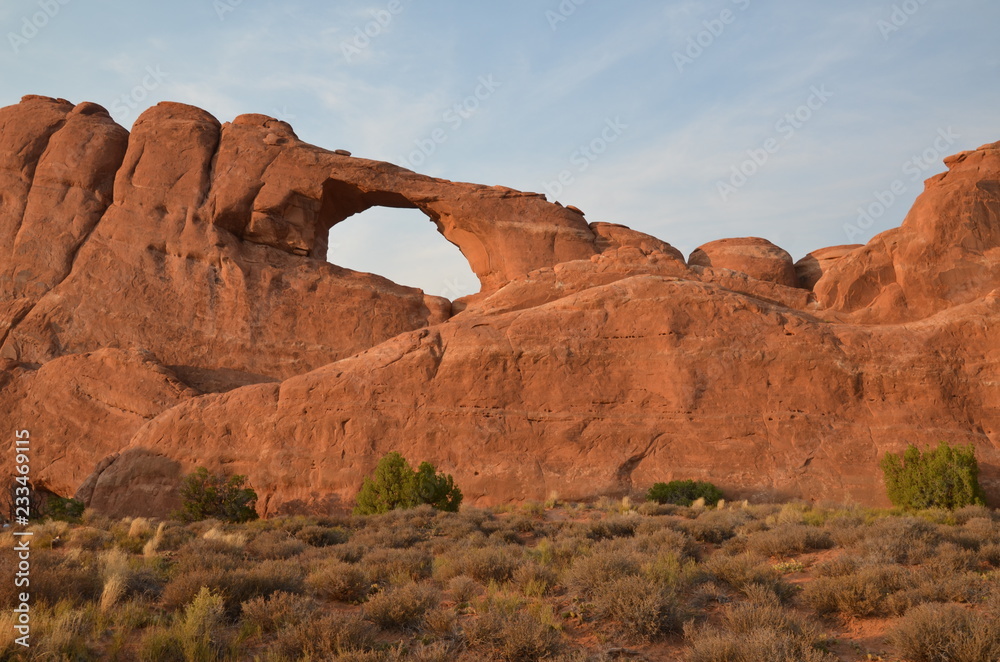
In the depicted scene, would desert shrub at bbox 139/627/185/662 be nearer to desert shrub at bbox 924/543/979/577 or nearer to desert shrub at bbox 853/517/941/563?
desert shrub at bbox 853/517/941/563

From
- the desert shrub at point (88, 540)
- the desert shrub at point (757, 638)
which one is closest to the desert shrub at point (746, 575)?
the desert shrub at point (757, 638)

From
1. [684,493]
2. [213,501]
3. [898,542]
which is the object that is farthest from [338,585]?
[684,493]

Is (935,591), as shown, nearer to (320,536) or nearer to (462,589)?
(462,589)

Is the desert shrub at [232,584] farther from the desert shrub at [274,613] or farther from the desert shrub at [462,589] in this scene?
the desert shrub at [462,589]

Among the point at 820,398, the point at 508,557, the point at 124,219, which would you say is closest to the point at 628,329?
the point at 820,398

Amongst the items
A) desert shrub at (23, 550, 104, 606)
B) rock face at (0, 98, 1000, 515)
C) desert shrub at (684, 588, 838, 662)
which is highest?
rock face at (0, 98, 1000, 515)

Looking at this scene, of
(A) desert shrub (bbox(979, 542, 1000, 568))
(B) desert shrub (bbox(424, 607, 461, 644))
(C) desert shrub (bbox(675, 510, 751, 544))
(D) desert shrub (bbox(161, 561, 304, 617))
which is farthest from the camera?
(C) desert shrub (bbox(675, 510, 751, 544))

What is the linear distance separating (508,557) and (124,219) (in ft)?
109

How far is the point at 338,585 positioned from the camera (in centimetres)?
944

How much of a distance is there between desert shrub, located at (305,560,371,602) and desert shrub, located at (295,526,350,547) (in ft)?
13.5

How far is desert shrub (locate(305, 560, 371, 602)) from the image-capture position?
373 inches

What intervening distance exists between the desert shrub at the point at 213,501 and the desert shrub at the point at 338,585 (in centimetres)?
1225

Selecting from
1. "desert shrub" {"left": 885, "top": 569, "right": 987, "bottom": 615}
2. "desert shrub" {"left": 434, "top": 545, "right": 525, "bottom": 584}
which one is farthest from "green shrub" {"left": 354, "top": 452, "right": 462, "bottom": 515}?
"desert shrub" {"left": 885, "top": 569, "right": 987, "bottom": 615}

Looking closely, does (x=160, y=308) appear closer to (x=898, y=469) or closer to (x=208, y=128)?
(x=208, y=128)
